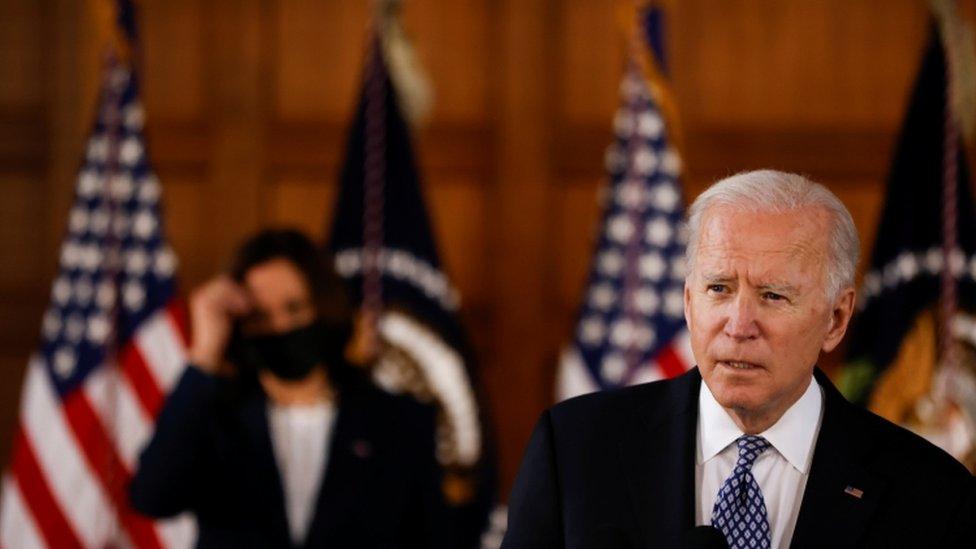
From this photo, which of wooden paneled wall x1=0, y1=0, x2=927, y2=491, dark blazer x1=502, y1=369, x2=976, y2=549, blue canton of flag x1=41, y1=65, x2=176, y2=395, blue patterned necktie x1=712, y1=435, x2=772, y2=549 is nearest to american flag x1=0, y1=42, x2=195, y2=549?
blue canton of flag x1=41, y1=65, x2=176, y2=395

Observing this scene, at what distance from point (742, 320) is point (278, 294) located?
2.09 metres

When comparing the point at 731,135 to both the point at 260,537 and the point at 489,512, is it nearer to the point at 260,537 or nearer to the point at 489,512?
the point at 489,512

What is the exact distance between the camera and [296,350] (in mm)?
3477

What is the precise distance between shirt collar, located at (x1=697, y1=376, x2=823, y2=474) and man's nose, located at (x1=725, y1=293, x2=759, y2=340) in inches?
5.6

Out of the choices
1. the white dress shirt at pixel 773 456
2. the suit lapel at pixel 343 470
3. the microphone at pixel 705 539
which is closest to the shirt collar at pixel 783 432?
the white dress shirt at pixel 773 456

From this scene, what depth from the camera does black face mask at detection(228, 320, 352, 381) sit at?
11.4 feet

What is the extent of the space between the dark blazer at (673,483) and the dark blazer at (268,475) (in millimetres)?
1667

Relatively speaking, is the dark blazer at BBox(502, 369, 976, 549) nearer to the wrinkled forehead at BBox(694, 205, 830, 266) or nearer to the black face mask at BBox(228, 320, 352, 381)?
the wrinkled forehead at BBox(694, 205, 830, 266)

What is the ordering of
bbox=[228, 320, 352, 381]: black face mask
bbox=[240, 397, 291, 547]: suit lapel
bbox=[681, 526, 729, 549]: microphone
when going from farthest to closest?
bbox=[228, 320, 352, 381]: black face mask
bbox=[240, 397, 291, 547]: suit lapel
bbox=[681, 526, 729, 549]: microphone

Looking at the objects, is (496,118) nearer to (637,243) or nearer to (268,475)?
(637,243)

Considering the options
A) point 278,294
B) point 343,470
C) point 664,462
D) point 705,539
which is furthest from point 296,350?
point 705,539

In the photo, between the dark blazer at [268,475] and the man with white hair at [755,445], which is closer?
the man with white hair at [755,445]

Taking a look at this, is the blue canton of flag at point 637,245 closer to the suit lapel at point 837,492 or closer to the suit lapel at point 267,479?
the suit lapel at point 267,479

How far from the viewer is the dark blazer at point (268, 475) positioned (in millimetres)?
3332
